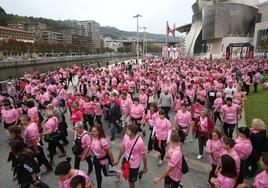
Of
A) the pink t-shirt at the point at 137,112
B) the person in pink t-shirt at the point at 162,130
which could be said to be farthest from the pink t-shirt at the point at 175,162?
the pink t-shirt at the point at 137,112

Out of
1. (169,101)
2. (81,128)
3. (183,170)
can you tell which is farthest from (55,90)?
(183,170)

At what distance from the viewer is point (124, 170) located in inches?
209

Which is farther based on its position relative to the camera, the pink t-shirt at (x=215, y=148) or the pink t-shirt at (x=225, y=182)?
the pink t-shirt at (x=215, y=148)

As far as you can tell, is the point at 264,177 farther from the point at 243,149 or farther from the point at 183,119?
the point at 183,119

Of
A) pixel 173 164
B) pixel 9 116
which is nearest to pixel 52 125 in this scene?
pixel 9 116

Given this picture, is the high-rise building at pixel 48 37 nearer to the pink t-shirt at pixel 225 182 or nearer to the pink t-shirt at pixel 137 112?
the pink t-shirt at pixel 137 112

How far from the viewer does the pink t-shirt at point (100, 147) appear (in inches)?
209

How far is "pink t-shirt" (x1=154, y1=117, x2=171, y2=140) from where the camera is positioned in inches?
269

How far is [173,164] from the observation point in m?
4.53

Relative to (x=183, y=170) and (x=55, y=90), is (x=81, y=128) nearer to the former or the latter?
(x=183, y=170)

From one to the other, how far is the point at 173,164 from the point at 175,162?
5 centimetres

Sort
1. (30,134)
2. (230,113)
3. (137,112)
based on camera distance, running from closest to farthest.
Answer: (30,134)
(230,113)
(137,112)

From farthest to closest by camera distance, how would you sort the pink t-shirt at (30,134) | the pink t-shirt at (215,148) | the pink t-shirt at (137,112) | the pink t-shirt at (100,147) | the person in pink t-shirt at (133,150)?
the pink t-shirt at (137,112) → the pink t-shirt at (30,134) → the pink t-shirt at (215,148) → the pink t-shirt at (100,147) → the person in pink t-shirt at (133,150)

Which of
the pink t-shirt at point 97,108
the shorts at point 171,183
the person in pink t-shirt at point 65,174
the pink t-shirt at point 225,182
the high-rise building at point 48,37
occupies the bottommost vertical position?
the shorts at point 171,183
